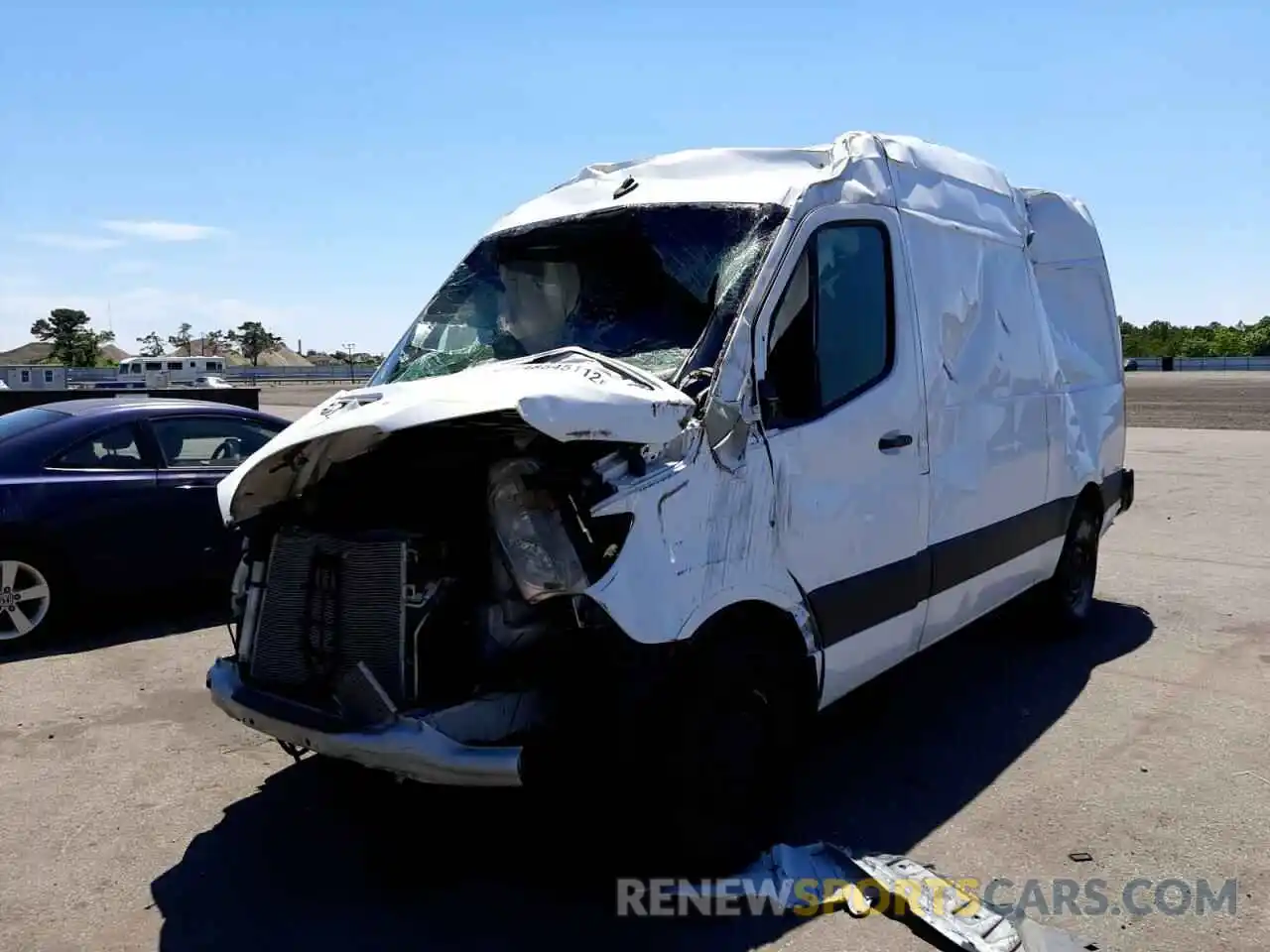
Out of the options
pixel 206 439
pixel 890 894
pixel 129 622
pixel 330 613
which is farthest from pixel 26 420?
pixel 890 894

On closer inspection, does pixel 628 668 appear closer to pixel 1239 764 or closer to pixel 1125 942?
pixel 1125 942

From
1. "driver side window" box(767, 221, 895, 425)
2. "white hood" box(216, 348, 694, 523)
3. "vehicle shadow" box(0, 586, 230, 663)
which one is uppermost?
"driver side window" box(767, 221, 895, 425)

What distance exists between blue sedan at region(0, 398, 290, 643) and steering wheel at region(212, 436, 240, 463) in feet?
0.03

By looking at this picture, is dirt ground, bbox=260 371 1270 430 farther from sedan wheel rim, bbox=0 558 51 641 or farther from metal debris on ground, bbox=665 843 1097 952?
metal debris on ground, bbox=665 843 1097 952

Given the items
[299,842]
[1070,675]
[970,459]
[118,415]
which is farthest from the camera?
[118,415]

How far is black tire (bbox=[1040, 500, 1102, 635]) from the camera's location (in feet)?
22.7

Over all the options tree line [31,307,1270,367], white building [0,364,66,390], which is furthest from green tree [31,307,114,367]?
white building [0,364,66,390]

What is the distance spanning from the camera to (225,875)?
3893 mm

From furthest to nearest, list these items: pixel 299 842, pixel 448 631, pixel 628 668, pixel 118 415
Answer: pixel 118 415 < pixel 299 842 < pixel 448 631 < pixel 628 668

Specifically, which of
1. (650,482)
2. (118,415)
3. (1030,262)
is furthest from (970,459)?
(118,415)

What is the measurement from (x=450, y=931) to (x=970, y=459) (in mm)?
3199

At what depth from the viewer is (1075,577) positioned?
712 centimetres

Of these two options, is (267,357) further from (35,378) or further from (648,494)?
(648,494)

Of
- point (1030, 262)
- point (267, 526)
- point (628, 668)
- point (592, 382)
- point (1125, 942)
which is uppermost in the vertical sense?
point (1030, 262)
